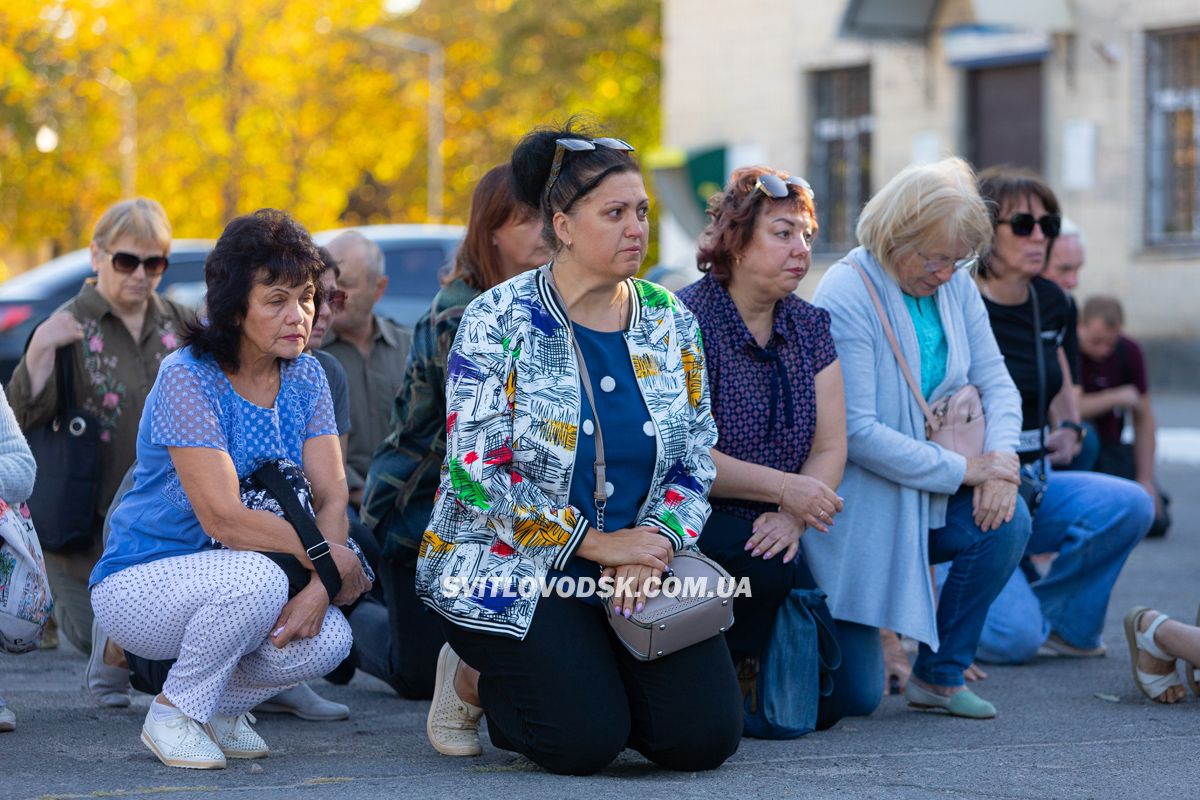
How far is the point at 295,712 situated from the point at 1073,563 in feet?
9.78

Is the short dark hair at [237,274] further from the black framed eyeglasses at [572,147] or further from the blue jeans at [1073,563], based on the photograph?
the blue jeans at [1073,563]

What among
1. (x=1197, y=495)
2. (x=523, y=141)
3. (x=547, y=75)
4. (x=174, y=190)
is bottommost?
(x=1197, y=495)

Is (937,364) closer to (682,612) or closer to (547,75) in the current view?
(682,612)

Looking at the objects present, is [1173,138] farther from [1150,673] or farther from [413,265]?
[1150,673]

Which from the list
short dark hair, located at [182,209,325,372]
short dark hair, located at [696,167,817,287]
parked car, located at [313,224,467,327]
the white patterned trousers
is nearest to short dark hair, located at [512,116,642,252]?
short dark hair, located at [696,167,817,287]

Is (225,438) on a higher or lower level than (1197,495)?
higher

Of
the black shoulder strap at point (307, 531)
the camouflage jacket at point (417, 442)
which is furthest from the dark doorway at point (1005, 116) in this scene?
the black shoulder strap at point (307, 531)

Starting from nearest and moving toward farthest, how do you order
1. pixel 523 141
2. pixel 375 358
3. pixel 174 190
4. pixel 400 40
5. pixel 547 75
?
pixel 523 141, pixel 375 358, pixel 174 190, pixel 547 75, pixel 400 40

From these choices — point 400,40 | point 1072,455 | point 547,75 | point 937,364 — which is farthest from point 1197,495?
point 400,40

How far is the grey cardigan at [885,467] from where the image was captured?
5.61 metres

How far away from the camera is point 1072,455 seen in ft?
24.0

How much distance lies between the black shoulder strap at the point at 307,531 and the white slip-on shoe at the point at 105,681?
1.18m

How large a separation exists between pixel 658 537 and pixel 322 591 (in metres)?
0.96

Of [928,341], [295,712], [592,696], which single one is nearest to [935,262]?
[928,341]
